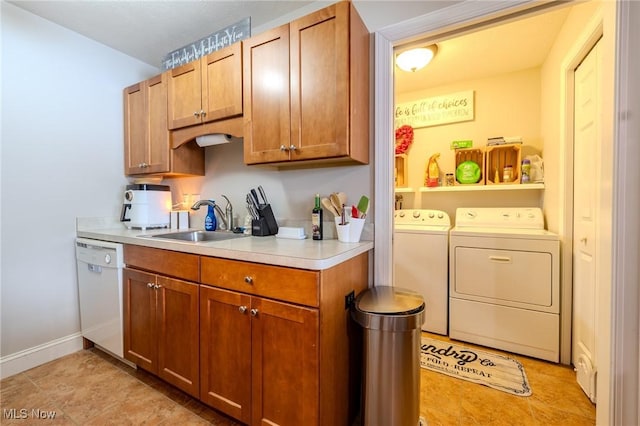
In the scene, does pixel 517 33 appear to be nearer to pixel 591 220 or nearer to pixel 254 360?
pixel 591 220

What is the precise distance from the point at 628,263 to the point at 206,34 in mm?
2888

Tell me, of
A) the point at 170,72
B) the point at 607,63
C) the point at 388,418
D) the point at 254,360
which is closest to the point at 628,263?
the point at 607,63

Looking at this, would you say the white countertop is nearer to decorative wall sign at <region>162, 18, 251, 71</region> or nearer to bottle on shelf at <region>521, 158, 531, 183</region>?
decorative wall sign at <region>162, 18, 251, 71</region>

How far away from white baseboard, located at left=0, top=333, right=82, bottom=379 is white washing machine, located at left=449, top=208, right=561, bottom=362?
119 inches

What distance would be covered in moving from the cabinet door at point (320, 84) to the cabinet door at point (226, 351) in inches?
33.0

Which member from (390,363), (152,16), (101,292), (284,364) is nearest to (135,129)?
(152,16)

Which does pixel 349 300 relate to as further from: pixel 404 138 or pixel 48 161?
pixel 48 161

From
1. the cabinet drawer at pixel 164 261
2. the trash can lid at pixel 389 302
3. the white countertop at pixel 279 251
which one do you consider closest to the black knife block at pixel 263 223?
the white countertop at pixel 279 251

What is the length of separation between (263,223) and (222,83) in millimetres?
939

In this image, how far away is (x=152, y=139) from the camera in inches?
84.9

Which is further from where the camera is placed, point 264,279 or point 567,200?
point 567,200

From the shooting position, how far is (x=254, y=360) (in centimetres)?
123

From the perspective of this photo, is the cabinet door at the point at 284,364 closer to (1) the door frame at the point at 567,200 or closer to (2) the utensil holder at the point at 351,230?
(2) the utensil holder at the point at 351,230

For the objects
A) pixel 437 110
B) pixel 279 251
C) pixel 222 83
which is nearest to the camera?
pixel 279 251
